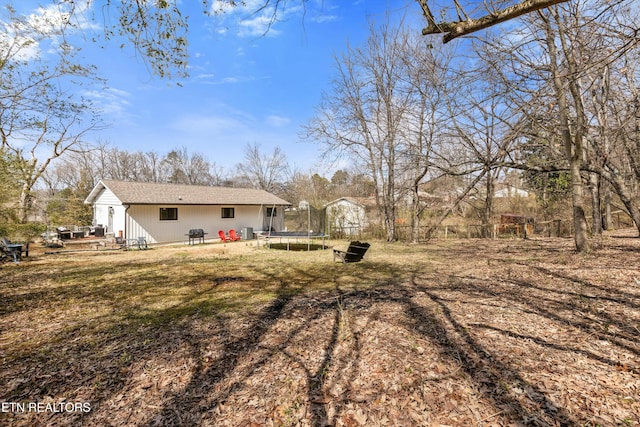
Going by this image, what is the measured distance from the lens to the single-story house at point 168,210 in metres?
16.6

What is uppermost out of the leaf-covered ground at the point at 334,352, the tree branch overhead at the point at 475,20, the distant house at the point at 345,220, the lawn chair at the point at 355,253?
the tree branch overhead at the point at 475,20

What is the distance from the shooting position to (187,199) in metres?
19.0

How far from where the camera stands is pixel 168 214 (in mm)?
18078

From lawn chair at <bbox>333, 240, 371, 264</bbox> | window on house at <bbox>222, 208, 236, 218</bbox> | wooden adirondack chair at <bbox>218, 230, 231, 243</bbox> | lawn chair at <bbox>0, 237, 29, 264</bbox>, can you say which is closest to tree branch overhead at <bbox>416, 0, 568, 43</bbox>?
lawn chair at <bbox>333, 240, 371, 264</bbox>

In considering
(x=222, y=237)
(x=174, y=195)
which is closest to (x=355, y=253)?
(x=222, y=237)

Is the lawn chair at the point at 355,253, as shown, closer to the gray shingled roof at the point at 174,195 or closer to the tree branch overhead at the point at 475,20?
the tree branch overhead at the point at 475,20

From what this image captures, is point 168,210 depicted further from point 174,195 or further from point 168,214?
point 174,195

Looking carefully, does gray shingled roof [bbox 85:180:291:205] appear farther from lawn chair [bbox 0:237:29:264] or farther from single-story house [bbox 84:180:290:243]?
lawn chair [bbox 0:237:29:264]

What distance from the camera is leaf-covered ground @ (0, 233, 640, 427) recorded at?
2.48 meters

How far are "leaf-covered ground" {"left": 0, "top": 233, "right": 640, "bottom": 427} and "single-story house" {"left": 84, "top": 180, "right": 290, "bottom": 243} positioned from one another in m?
10.1

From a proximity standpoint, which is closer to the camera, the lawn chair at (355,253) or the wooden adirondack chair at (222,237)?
the lawn chair at (355,253)

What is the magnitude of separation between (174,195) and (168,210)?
4.36 feet

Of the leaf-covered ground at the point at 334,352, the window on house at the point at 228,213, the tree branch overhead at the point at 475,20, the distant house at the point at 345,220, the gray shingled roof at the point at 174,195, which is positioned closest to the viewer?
the leaf-covered ground at the point at 334,352

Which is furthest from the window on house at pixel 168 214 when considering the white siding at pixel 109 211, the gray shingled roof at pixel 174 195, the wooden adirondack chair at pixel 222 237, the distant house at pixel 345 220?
the distant house at pixel 345 220
